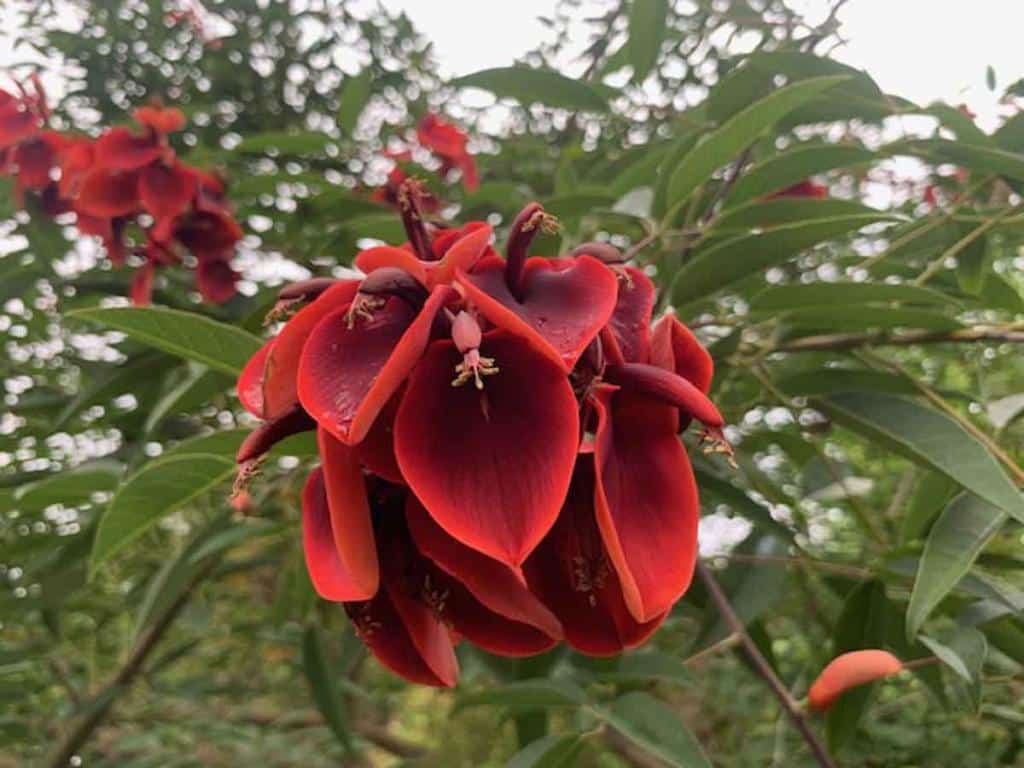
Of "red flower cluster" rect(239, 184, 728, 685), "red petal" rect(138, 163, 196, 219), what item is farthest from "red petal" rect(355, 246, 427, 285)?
"red petal" rect(138, 163, 196, 219)

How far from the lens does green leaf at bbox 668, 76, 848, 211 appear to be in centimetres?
59

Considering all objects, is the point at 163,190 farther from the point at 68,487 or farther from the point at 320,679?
the point at 320,679

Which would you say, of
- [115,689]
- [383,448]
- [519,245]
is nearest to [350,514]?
[383,448]

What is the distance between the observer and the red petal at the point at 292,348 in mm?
382

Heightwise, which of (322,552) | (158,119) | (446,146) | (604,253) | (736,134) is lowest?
(322,552)

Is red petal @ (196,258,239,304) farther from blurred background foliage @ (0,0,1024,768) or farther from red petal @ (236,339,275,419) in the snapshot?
red petal @ (236,339,275,419)

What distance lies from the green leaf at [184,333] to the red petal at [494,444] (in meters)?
0.18

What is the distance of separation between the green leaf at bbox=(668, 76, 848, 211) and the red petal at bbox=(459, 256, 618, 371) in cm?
23

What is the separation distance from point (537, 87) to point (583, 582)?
639 mm

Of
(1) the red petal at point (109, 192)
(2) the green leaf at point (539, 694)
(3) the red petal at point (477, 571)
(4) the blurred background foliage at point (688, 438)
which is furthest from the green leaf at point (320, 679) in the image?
(3) the red petal at point (477, 571)

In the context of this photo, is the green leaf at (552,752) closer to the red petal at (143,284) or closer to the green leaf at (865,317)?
the green leaf at (865,317)

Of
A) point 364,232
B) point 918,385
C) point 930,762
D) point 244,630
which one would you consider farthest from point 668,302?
point 244,630

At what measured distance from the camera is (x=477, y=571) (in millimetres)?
379

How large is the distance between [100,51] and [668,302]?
1.45m
